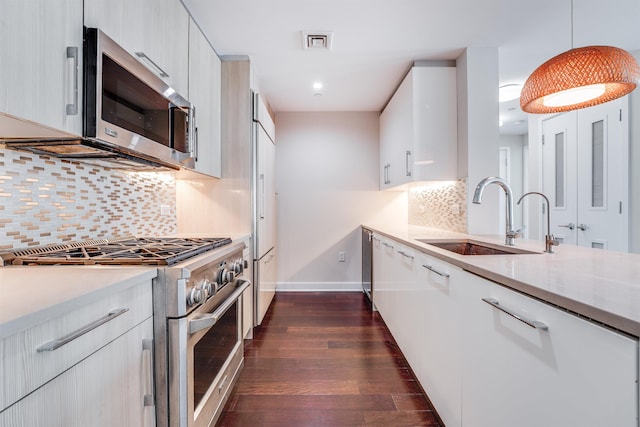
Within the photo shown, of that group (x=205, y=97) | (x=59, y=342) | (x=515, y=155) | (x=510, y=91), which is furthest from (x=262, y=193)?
(x=515, y=155)

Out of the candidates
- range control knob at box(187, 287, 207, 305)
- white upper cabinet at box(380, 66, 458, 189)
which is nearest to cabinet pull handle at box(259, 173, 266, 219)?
white upper cabinet at box(380, 66, 458, 189)

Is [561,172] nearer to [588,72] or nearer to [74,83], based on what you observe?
[588,72]

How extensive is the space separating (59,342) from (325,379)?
1.60 meters

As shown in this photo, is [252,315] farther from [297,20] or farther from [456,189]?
[297,20]

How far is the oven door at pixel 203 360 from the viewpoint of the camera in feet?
3.47

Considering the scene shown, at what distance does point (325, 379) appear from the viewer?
1923 mm

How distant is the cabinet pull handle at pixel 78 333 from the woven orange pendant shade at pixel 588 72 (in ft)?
6.30

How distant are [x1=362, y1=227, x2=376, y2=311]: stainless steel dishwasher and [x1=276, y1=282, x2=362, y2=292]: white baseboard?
215 mm

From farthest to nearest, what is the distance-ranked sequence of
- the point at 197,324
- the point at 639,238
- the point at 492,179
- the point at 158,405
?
the point at 639,238
the point at 492,179
the point at 197,324
the point at 158,405

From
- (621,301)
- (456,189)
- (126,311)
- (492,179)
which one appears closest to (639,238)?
(456,189)

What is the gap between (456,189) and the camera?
2.67 meters

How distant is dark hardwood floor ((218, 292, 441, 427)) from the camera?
1.58 metres

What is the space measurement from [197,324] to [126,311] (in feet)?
1.05

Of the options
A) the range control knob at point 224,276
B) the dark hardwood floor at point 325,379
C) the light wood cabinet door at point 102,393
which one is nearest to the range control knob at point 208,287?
the range control knob at point 224,276
